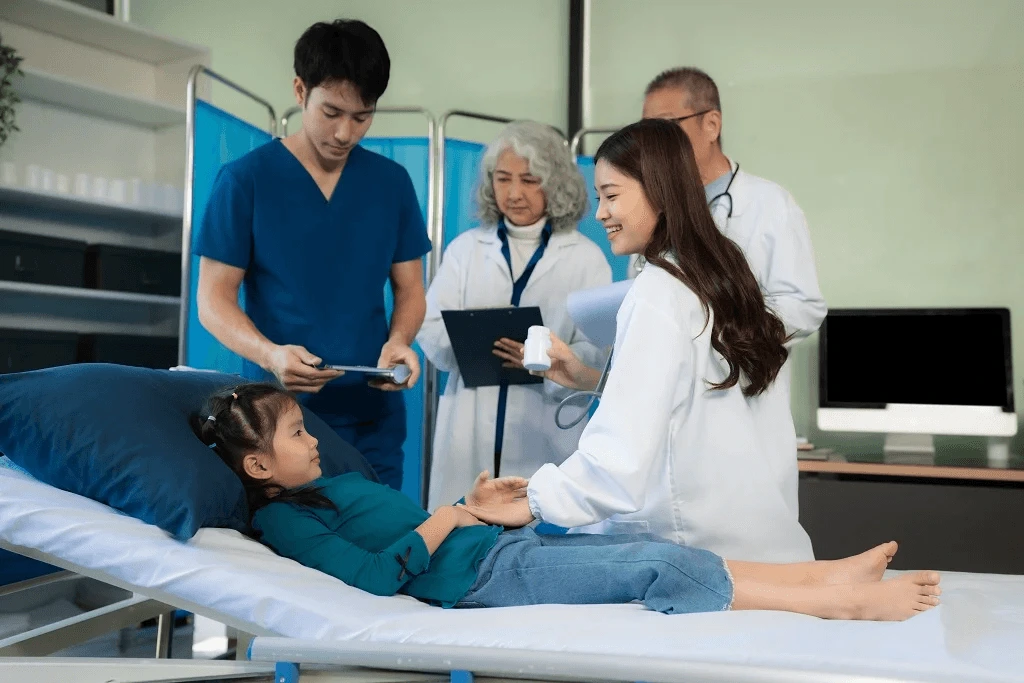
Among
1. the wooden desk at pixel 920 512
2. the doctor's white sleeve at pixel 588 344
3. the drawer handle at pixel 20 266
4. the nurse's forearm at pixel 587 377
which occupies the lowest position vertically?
the wooden desk at pixel 920 512

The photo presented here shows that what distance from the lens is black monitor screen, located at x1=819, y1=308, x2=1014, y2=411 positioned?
11.5ft

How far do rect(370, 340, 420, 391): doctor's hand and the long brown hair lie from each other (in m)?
0.66

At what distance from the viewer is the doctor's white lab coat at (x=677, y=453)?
146 centimetres

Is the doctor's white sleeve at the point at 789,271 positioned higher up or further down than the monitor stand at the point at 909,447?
higher up

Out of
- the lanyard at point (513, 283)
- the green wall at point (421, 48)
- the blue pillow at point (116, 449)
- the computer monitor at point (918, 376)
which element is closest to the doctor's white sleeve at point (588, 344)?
the lanyard at point (513, 283)

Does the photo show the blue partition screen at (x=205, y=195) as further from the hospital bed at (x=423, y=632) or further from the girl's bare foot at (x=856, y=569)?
the girl's bare foot at (x=856, y=569)

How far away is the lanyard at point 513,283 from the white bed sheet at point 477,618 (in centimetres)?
108

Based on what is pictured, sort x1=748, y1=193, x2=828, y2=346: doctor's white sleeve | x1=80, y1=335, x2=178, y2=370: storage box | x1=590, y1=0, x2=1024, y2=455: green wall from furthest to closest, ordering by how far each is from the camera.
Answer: x1=590, y1=0, x2=1024, y2=455: green wall → x1=80, y1=335, x2=178, y2=370: storage box → x1=748, y1=193, x2=828, y2=346: doctor's white sleeve

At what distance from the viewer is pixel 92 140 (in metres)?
4.23

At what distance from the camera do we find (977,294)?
3793 mm

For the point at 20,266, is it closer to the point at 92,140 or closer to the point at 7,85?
the point at 7,85

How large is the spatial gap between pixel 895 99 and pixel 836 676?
130 inches

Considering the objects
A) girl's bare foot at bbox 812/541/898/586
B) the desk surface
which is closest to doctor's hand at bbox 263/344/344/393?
girl's bare foot at bbox 812/541/898/586

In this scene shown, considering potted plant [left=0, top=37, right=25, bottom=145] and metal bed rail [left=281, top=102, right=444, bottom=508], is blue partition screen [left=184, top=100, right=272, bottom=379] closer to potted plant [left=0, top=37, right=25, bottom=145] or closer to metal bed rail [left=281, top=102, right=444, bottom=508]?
metal bed rail [left=281, top=102, right=444, bottom=508]
